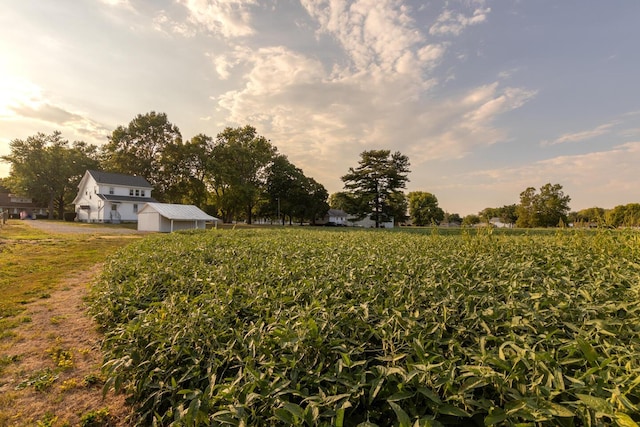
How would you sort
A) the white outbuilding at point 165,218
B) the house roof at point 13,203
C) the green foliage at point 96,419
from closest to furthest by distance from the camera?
1. the green foliage at point 96,419
2. the white outbuilding at point 165,218
3. the house roof at point 13,203

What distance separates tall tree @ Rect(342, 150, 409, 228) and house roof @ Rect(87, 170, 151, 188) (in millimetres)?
29600

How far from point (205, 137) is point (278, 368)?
4960 centimetres

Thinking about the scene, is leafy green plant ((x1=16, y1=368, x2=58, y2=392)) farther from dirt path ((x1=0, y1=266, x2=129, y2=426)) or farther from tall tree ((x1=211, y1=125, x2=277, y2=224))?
tall tree ((x1=211, y1=125, x2=277, y2=224))

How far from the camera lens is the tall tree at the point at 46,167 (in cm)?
4253

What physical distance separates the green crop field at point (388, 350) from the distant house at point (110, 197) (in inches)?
1644

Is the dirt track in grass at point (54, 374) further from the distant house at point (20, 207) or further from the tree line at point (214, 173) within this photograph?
the distant house at point (20, 207)

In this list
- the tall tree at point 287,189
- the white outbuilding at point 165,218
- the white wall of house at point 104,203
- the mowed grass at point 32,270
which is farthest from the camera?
the tall tree at point 287,189

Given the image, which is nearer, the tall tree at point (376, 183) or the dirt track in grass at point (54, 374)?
the dirt track in grass at point (54, 374)

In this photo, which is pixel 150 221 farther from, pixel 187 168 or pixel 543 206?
pixel 543 206

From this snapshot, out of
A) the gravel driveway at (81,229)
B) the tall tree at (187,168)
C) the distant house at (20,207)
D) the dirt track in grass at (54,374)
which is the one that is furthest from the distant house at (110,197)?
the dirt track in grass at (54,374)

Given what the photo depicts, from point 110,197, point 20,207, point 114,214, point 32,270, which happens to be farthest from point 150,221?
point 20,207

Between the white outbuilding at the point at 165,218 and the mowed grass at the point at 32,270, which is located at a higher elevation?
the white outbuilding at the point at 165,218

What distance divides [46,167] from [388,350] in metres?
59.1

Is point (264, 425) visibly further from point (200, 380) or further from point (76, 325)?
point (76, 325)
